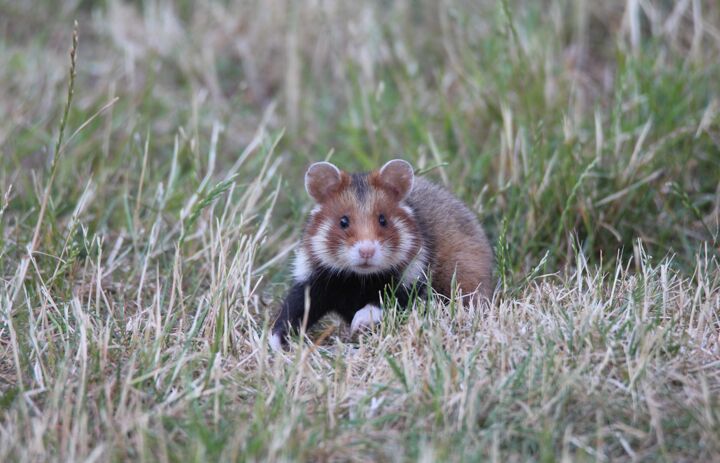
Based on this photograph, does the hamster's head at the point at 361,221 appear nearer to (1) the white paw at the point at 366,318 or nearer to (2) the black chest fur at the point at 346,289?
(2) the black chest fur at the point at 346,289

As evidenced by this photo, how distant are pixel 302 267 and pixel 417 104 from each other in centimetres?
324

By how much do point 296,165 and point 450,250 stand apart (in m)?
2.83

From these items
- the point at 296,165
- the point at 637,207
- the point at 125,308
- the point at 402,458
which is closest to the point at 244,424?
the point at 402,458

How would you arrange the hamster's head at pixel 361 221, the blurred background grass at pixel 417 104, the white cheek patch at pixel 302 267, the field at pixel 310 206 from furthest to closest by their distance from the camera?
the blurred background grass at pixel 417 104
the white cheek patch at pixel 302 267
the hamster's head at pixel 361 221
the field at pixel 310 206

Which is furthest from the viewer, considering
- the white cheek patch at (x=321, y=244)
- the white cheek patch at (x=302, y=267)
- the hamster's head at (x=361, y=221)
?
the white cheek patch at (x=302, y=267)

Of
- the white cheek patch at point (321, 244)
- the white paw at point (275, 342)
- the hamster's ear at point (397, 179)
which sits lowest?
the white paw at point (275, 342)

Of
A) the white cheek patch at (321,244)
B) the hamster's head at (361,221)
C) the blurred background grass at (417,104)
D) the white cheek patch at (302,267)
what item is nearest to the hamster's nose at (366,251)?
the hamster's head at (361,221)

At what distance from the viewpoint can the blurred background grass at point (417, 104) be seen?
6363mm

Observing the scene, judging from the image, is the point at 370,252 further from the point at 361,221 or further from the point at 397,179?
the point at 397,179

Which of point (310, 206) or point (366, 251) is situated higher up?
point (366, 251)

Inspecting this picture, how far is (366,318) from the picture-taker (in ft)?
16.0

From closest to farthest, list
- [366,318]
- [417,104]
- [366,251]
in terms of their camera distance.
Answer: [366,251], [366,318], [417,104]

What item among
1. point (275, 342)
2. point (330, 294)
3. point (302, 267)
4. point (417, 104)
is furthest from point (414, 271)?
point (417, 104)

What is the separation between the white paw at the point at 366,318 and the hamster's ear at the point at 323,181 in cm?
70
